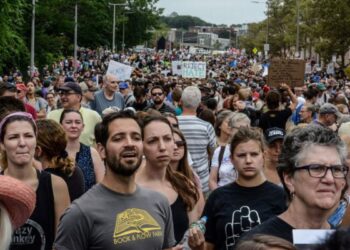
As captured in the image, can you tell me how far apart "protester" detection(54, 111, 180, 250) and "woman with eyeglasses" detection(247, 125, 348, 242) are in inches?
31.3

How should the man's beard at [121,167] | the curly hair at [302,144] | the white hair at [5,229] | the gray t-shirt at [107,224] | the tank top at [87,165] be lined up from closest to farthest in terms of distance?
the white hair at [5,229] → the curly hair at [302,144] → the gray t-shirt at [107,224] → the man's beard at [121,167] → the tank top at [87,165]

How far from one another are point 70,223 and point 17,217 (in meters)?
0.57

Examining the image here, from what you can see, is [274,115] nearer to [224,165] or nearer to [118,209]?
[224,165]

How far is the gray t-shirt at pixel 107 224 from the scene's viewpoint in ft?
14.8

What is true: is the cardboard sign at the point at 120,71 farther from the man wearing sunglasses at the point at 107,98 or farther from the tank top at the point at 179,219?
the tank top at the point at 179,219

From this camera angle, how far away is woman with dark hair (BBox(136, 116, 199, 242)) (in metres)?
5.88

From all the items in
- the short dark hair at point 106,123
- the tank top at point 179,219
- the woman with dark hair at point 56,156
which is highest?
the short dark hair at point 106,123

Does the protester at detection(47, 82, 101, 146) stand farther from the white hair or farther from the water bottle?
the white hair

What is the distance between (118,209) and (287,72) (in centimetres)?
1693

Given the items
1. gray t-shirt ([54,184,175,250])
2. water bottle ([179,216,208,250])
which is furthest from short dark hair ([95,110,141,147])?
Result: water bottle ([179,216,208,250])

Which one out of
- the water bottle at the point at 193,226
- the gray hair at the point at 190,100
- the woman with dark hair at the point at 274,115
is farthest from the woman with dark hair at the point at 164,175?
the woman with dark hair at the point at 274,115

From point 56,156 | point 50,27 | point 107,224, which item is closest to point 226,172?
point 56,156

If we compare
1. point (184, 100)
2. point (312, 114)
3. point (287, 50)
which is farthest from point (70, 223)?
point (287, 50)

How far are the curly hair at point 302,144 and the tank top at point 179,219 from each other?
161 cm
